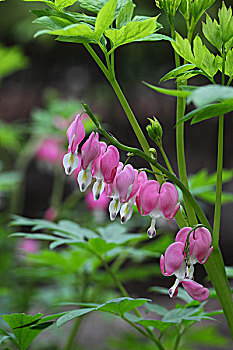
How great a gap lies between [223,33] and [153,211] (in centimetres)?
27

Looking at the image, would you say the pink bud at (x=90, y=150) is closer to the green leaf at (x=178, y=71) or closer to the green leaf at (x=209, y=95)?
the green leaf at (x=178, y=71)

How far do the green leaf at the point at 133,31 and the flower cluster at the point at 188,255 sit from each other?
274mm

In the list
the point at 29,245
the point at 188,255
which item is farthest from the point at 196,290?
the point at 29,245

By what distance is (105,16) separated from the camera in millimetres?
604

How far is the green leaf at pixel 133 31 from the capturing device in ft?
1.97

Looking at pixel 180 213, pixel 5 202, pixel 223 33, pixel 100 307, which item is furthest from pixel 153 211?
pixel 5 202

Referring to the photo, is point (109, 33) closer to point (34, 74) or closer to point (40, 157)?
point (40, 157)

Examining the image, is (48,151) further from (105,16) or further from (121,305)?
(105,16)

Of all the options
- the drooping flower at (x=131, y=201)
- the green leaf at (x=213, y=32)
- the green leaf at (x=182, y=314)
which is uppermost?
the green leaf at (x=213, y=32)

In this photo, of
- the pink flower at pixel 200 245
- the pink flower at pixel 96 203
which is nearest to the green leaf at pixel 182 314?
the pink flower at pixel 200 245

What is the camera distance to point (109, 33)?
63cm

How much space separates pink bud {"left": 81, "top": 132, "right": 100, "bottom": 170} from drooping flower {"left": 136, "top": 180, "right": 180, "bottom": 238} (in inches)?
3.4

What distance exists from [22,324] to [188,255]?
0.92 ft

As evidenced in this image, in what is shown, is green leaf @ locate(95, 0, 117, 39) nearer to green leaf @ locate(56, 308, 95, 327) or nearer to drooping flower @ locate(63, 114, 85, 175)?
drooping flower @ locate(63, 114, 85, 175)
